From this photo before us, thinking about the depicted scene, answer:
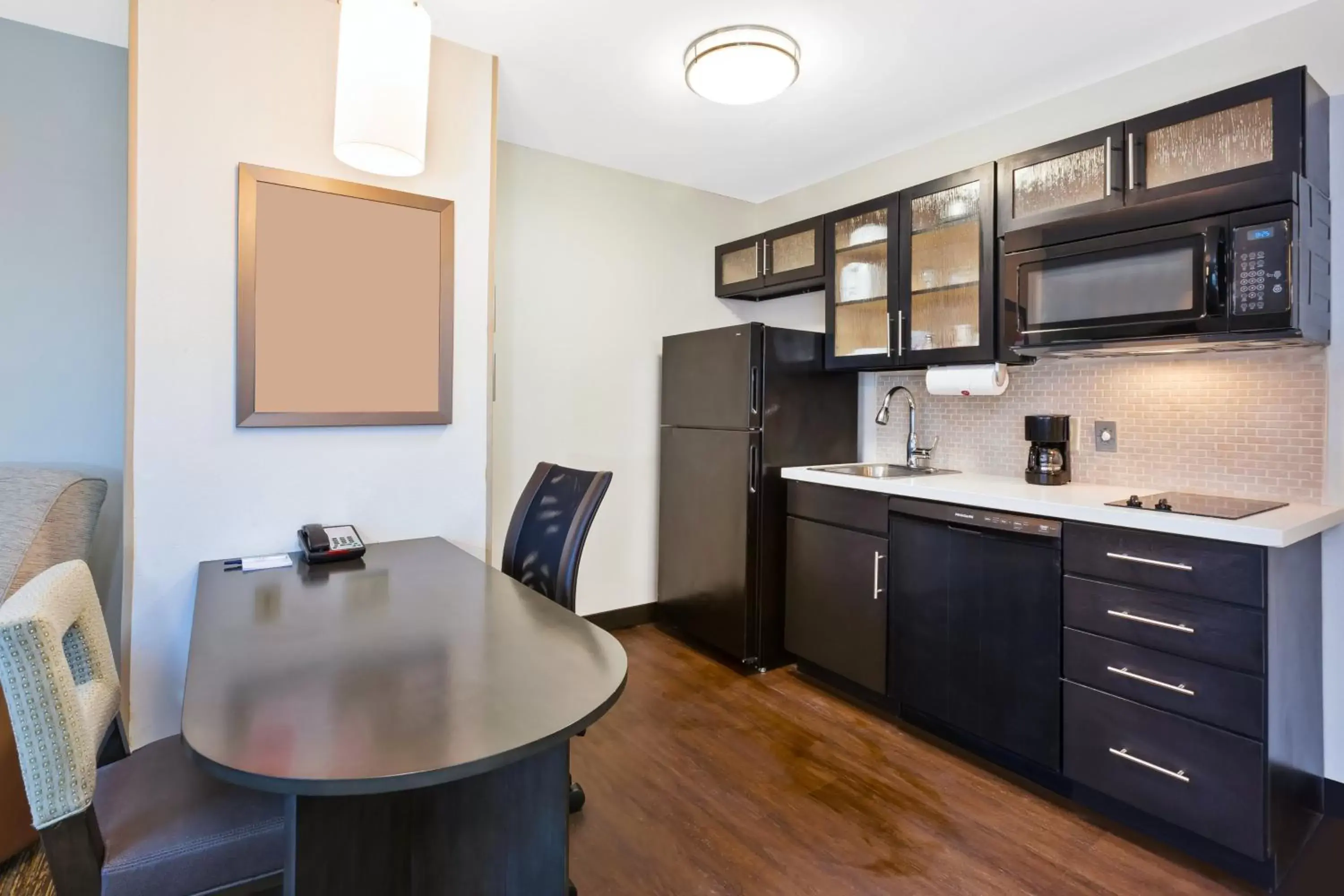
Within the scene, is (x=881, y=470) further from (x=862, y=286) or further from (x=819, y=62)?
(x=819, y=62)

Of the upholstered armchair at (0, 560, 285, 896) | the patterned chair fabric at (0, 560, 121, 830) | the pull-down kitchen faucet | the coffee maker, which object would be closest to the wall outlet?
the coffee maker

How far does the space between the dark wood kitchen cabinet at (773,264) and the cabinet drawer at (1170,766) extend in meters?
2.15

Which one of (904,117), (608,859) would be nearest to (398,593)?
(608,859)

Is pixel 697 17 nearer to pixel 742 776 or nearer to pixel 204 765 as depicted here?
pixel 204 765

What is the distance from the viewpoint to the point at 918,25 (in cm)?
213

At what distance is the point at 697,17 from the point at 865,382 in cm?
193

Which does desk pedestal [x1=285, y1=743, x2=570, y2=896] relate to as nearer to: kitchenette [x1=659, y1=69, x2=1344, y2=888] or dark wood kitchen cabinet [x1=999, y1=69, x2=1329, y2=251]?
kitchenette [x1=659, y1=69, x2=1344, y2=888]

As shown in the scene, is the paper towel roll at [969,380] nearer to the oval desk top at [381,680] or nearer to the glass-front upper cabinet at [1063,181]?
the glass-front upper cabinet at [1063,181]

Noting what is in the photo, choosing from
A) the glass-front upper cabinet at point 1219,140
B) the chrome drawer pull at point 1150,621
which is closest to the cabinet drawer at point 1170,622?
the chrome drawer pull at point 1150,621

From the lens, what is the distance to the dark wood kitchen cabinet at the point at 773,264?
10.7 feet

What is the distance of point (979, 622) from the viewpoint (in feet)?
7.47

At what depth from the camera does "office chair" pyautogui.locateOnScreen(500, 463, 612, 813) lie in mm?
1898

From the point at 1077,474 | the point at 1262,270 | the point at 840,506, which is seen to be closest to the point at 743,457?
the point at 840,506

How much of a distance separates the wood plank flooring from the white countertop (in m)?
0.91
